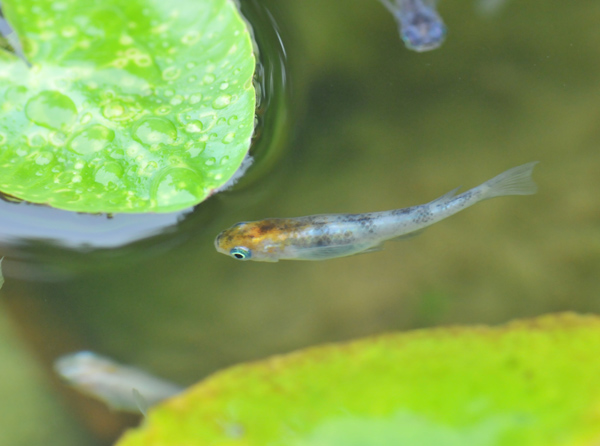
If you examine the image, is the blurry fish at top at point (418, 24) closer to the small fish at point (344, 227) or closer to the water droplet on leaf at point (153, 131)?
the small fish at point (344, 227)

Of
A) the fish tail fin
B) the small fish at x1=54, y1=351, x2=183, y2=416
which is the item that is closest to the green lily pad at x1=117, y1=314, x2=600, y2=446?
the small fish at x1=54, y1=351, x2=183, y2=416

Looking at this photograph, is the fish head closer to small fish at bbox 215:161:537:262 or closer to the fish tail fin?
small fish at bbox 215:161:537:262

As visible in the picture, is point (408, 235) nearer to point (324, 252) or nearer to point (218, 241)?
point (324, 252)

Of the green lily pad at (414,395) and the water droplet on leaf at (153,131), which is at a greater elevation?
the water droplet on leaf at (153,131)

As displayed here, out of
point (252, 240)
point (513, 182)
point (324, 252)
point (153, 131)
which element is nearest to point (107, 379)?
point (252, 240)

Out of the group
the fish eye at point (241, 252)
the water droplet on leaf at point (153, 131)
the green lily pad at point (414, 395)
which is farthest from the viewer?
the fish eye at point (241, 252)

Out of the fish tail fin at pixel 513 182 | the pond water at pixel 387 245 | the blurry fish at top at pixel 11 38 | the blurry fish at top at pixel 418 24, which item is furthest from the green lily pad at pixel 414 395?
the blurry fish at top at pixel 11 38
